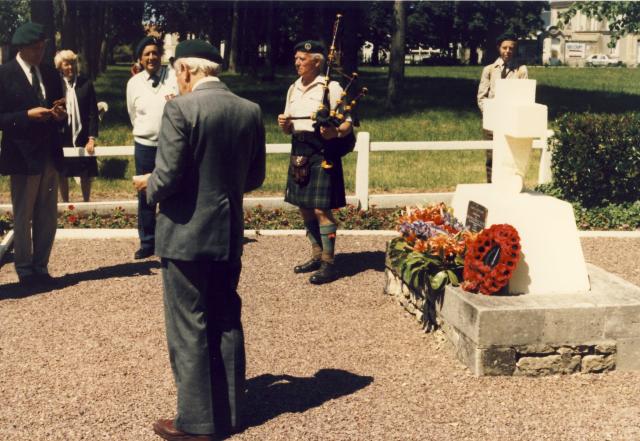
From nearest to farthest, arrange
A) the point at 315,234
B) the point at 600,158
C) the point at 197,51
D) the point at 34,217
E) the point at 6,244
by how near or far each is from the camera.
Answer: the point at 197,51, the point at 34,217, the point at 315,234, the point at 6,244, the point at 600,158

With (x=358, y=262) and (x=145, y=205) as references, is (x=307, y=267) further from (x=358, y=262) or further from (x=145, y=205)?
(x=145, y=205)

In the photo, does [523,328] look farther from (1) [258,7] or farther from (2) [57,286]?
(1) [258,7]

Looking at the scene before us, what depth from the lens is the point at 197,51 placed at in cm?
477

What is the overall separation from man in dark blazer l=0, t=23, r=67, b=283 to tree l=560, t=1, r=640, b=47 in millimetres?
13888

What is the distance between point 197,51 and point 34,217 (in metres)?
3.76

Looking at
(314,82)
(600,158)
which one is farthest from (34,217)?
(600,158)

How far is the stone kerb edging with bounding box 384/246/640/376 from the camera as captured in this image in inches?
229

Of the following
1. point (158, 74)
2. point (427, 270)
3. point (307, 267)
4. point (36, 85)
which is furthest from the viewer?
point (158, 74)

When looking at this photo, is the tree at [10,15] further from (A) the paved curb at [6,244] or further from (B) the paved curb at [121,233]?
(A) the paved curb at [6,244]

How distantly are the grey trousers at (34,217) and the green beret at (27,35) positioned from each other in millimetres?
1001

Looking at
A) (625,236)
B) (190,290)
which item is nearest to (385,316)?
(190,290)

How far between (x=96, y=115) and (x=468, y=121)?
1333 centimetres

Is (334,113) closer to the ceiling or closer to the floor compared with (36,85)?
closer to the floor

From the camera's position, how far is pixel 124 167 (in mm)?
14672
